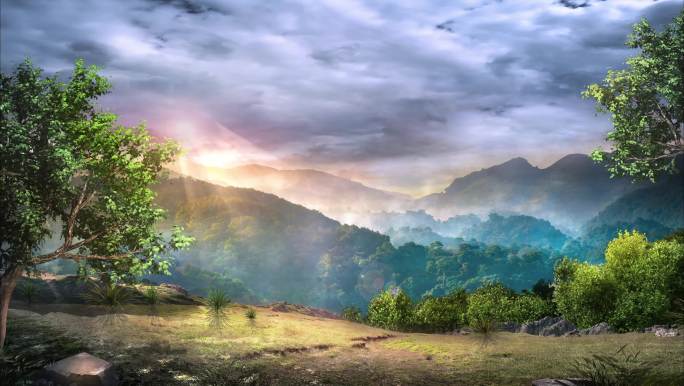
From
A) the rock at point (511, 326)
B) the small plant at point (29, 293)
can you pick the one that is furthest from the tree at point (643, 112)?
the small plant at point (29, 293)

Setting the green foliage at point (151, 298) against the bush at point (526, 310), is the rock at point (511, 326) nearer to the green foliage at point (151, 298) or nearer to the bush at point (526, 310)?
the bush at point (526, 310)

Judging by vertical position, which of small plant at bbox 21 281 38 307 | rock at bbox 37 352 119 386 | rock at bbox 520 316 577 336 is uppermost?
small plant at bbox 21 281 38 307

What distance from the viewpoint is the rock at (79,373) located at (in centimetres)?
1541

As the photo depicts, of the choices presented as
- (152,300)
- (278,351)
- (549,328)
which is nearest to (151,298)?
(152,300)

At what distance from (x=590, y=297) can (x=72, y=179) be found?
107ft

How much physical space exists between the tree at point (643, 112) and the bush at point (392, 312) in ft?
72.0

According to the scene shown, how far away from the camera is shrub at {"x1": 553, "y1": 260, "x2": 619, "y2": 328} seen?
33625 mm

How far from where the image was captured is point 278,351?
874 inches

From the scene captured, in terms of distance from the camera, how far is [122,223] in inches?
829

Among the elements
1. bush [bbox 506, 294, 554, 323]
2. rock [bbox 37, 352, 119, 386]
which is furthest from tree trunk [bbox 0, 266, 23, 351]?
bush [bbox 506, 294, 554, 323]

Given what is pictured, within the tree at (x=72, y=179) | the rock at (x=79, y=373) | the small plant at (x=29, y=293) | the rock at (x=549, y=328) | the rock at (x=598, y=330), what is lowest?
the rock at (x=549, y=328)

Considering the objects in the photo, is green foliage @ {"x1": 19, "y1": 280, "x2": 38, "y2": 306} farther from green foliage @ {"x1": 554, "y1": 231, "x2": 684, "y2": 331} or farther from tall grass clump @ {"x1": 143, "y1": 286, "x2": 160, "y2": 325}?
green foliage @ {"x1": 554, "y1": 231, "x2": 684, "y2": 331}

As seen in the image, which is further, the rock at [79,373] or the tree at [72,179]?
the tree at [72,179]

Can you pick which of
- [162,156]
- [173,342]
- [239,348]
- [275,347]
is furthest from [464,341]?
[162,156]
